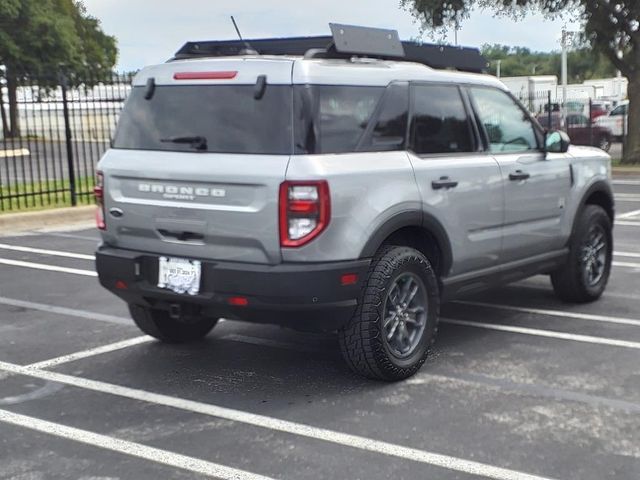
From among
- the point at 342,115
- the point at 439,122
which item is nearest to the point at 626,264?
the point at 439,122

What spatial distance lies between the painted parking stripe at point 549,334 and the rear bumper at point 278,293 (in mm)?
1981

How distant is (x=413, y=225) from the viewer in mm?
5000

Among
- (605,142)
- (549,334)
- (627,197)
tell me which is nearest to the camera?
(549,334)

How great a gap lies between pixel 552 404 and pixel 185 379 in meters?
2.21

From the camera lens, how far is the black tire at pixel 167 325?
572cm

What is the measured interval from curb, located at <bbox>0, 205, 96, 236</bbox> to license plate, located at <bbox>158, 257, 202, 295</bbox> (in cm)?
722

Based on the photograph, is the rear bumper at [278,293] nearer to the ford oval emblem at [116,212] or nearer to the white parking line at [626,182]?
the ford oval emblem at [116,212]

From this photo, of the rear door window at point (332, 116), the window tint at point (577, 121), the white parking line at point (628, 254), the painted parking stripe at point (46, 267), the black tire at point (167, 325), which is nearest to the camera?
the rear door window at point (332, 116)

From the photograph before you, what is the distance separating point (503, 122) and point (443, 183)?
1.14 m

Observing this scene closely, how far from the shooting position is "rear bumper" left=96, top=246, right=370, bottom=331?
14.6 feet

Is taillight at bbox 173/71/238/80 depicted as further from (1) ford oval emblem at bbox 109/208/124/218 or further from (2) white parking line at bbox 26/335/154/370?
(2) white parking line at bbox 26/335/154/370

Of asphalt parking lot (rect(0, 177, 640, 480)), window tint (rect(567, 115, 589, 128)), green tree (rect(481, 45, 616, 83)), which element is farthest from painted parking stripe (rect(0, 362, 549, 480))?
green tree (rect(481, 45, 616, 83))

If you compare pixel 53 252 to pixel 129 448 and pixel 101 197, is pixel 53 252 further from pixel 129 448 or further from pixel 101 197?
pixel 129 448

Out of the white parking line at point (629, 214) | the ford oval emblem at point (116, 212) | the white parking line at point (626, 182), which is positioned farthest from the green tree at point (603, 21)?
the ford oval emblem at point (116, 212)
